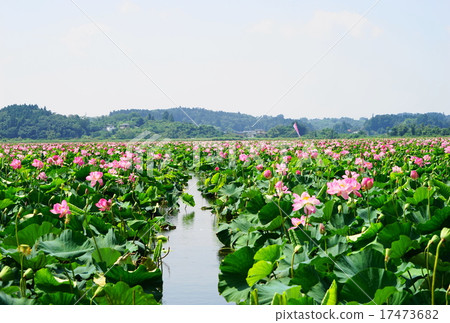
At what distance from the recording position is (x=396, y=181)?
506 centimetres

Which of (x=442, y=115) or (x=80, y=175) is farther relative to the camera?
(x=442, y=115)

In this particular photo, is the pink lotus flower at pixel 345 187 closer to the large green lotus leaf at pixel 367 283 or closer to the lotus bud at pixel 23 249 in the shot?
the large green lotus leaf at pixel 367 283

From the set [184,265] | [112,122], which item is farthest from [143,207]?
[112,122]

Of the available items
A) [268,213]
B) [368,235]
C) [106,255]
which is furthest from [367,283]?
[268,213]

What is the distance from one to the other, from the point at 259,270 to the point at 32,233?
51.4 inches

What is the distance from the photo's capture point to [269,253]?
2484mm

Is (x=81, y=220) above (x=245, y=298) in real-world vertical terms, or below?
above

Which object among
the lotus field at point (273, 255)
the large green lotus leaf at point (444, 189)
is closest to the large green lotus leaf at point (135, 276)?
the lotus field at point (273, 255)

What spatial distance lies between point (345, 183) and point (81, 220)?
1.71 metres

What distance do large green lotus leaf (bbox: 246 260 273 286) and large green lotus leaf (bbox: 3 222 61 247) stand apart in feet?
3.74

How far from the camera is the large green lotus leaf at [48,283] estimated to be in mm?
2088

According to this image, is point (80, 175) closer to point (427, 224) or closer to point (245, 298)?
point (245, 298)
